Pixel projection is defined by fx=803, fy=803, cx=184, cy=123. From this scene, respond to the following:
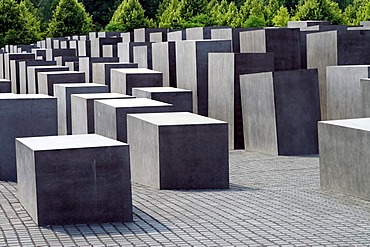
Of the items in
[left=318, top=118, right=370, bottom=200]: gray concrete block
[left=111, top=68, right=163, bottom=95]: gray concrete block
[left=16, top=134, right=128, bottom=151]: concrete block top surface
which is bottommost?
[left=318, top=118, right=370, bottom=200]: gray concrete block

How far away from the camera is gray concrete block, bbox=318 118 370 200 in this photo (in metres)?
10.9

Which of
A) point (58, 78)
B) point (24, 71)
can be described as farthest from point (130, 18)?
point (58, 78)

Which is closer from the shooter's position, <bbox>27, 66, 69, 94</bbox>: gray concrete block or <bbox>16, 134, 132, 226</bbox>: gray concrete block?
<bbox>16, 134, 132, 226</bbox>: gray concrete block

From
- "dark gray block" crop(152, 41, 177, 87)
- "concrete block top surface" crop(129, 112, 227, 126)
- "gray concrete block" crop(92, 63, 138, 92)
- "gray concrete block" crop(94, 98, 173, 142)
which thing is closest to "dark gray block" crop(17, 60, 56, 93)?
"gray concrete block" crop(92, 63, 138, 92)

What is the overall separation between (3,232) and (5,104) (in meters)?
4.60

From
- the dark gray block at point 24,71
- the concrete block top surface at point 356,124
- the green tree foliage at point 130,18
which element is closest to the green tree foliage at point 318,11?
the green tree foliage at point 130,18

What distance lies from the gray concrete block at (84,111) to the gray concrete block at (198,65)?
4.03 m

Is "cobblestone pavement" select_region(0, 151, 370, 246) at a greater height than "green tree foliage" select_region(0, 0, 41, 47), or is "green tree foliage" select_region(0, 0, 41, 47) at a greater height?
"green tree foliage" select_region(0, 0, 41, 47)

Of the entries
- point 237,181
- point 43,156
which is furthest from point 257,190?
point 43,156

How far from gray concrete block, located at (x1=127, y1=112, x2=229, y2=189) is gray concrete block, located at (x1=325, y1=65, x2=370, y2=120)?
15.5 feet

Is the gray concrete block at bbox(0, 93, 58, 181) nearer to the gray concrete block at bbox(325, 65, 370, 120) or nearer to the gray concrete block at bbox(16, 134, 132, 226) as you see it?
the gray concrete block at bbox(16, 134, 132, 226)

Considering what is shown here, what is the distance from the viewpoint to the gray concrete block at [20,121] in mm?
12781

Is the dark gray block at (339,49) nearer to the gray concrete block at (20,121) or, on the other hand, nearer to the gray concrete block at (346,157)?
the gray concrete block at (346,157)

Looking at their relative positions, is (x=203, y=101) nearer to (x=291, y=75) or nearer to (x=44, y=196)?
(x=291, y=75)
